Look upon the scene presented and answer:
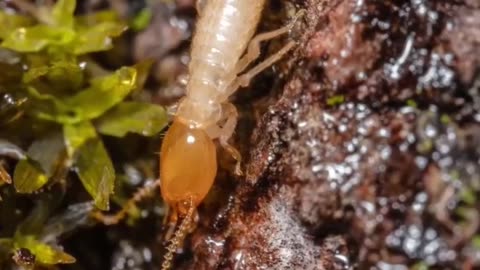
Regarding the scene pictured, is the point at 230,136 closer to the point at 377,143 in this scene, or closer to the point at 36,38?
the point at 377,143

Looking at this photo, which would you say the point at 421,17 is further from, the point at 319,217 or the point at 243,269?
the point at 243,269

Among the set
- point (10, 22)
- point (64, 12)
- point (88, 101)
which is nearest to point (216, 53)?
point (88, 101)

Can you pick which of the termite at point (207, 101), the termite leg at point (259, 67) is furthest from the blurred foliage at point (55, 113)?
the termite leg at point (259, 67)

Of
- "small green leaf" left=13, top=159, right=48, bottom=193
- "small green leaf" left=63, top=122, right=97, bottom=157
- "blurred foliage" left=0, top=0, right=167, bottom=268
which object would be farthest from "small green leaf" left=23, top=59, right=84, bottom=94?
"small green leaf" left=13, top=159, right=48, bottom=193

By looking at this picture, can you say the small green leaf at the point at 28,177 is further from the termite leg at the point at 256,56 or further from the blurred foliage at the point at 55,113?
the termite leg at the point at 256,56

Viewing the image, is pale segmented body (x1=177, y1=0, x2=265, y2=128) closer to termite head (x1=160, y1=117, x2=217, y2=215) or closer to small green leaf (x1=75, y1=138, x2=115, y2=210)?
termite head (x1=160, y1=117, x2=217, y2=215)
